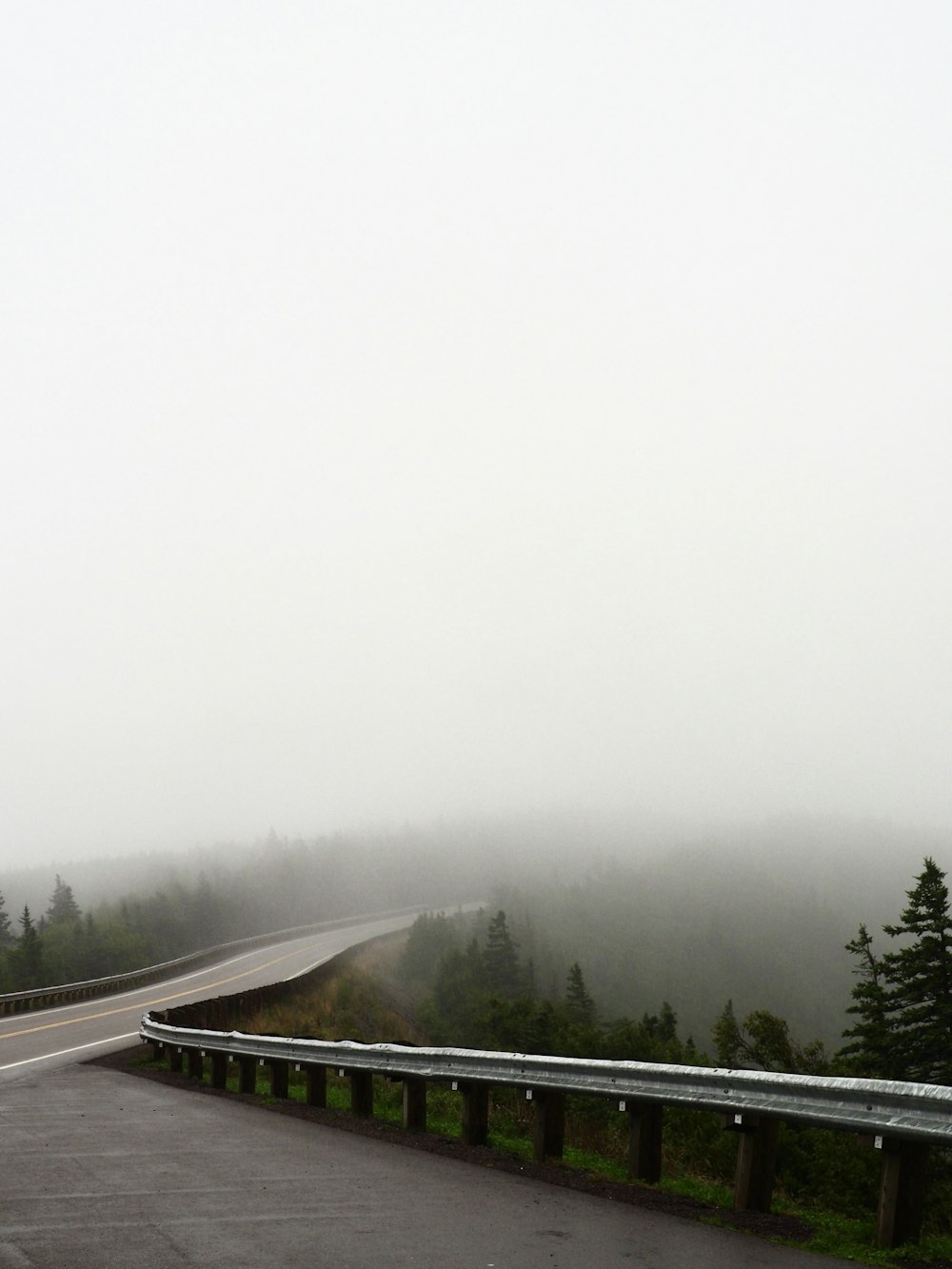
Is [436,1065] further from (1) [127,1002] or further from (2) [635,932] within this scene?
(2) [635,932]

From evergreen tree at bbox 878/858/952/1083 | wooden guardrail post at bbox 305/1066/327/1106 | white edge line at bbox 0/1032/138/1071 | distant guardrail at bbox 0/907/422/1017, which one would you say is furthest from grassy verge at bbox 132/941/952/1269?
evergreen tree at bbox 878/858/952/1083

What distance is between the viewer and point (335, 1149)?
33.0 feet

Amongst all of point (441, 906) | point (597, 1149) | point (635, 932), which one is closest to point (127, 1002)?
point (597, 1149)

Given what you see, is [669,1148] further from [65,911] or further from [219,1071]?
[65,911]

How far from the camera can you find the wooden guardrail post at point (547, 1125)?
941 cm

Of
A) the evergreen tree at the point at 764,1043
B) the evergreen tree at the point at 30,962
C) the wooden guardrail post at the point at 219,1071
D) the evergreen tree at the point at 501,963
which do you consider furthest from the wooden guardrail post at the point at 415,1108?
the evergreen tree at the point at 501,963

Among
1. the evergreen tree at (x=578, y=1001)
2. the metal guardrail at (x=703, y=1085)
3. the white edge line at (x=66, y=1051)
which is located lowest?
the evergreen tree at (x=578, y=1001)

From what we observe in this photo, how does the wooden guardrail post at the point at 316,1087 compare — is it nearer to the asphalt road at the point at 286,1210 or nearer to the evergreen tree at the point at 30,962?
the asphalt road at the point at 286,1210

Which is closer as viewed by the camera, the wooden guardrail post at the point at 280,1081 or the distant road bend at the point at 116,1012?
the wooden guardrail post at the point at 280,1081

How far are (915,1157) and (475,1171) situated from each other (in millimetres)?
3526

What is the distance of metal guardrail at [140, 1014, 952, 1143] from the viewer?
6.19 metres

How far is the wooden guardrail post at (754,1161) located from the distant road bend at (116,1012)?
14.4 meters

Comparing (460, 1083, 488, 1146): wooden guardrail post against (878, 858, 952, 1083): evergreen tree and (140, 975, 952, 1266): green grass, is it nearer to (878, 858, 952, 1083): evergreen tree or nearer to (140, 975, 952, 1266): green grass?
(140, 975, 952, 1266): green grass

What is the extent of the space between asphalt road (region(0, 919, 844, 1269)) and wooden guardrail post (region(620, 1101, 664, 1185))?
2.32 feet
